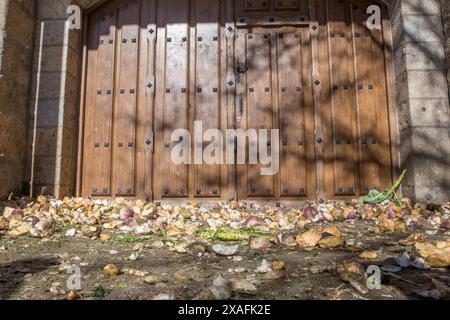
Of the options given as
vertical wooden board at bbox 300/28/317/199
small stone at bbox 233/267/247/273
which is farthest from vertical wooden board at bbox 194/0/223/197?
small stone at bbox 233/267/247/273

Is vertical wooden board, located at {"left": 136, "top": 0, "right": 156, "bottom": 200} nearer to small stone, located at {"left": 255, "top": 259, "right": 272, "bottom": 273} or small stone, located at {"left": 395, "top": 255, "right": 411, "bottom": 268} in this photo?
small stone, located at {"left": 255, "top": 259, "right": 272, "bottom": 273}

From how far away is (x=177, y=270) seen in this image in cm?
189

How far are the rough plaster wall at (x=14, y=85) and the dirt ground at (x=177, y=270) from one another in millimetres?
1192

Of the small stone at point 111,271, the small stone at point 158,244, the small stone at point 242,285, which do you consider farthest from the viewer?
the small stone at point 158,244

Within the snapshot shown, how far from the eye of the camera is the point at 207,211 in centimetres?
359

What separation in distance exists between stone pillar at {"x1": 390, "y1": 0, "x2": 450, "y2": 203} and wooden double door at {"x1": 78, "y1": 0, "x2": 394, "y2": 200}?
0.91 feet

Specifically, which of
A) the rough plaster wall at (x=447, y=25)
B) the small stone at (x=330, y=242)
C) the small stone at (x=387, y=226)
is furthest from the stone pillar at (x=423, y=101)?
the small stone at (x=330, y=242)

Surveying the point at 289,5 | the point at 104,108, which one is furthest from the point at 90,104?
the point at 289,5

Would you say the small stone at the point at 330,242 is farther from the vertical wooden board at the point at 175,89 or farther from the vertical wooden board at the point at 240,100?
the vertical wooden board at the point at 175,89

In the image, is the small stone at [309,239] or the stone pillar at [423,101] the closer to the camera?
the small stone at [309,239]

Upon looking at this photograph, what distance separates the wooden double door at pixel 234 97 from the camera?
3.88 meters
